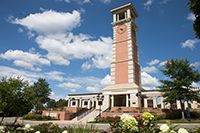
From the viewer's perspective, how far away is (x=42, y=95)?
46.7 meters

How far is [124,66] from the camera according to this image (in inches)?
1511

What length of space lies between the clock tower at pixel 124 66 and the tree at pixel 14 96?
26.3m

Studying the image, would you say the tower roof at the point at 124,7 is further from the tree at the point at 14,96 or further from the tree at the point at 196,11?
the tree at the point at 14,96

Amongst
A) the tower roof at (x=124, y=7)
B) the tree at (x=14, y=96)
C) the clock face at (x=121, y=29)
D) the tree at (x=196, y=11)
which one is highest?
the tower roof at (x=124, y=7)

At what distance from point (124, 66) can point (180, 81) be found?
17.3 m

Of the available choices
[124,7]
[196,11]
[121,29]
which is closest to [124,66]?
[121,29]

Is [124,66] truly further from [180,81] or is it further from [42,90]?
[42,90]

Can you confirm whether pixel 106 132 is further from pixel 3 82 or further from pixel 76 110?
pixel 76 110

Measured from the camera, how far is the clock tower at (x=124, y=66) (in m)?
34.3

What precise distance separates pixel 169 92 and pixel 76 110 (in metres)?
21.3

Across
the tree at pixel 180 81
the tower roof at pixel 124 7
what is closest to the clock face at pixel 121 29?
the tower roof at pixel 124 7

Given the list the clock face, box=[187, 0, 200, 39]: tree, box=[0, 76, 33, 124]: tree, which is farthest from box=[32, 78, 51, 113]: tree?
box=[187, 0, 200, 39]: tree

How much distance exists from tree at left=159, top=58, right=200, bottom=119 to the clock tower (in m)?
9.82

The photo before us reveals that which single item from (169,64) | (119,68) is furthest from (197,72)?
(119,68)
